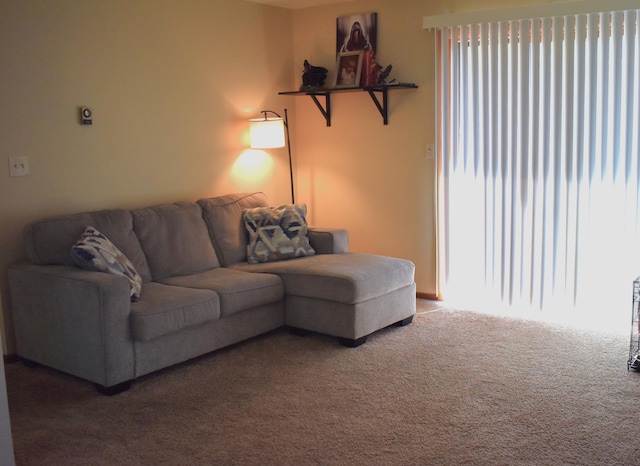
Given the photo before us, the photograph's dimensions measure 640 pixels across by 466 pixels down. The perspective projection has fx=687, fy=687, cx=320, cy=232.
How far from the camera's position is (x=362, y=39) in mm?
5465

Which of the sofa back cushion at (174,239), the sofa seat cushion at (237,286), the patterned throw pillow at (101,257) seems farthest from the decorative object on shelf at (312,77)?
the patterned throw pillow at (101,257)

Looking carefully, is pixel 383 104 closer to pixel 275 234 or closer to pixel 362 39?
pixel 362 39

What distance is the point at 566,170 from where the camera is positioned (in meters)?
4.66

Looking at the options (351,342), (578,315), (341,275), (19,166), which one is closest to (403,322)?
(351,342)

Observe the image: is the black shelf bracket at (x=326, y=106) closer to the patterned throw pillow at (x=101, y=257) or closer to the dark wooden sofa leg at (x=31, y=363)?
the patterned throw pillow at (x=101, y=257)

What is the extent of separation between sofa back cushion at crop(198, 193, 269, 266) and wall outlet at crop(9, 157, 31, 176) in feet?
4.04

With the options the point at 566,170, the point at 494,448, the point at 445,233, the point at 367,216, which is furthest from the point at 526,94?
the point at 494,448

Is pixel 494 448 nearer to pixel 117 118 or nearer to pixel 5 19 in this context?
pixel 117 118

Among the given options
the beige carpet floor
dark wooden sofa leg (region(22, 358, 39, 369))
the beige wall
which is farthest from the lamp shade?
dark wooden sofa leg (region(22, 358, 39, 369))

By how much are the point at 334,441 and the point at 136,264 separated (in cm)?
187

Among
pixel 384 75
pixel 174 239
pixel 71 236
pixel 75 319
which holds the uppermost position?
pixel 384 75

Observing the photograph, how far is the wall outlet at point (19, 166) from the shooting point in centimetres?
400

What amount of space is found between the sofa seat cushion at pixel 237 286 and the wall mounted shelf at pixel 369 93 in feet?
5.67

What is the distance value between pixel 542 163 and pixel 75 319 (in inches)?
126
